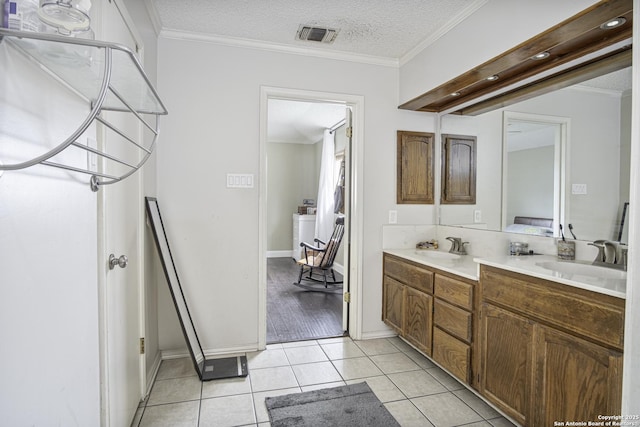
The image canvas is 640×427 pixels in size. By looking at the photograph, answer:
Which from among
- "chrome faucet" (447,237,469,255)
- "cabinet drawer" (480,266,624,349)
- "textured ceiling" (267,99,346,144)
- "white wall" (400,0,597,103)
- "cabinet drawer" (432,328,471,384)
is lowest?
"cabinet drawer" (432,328,471,384)

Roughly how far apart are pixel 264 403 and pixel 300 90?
2323mm

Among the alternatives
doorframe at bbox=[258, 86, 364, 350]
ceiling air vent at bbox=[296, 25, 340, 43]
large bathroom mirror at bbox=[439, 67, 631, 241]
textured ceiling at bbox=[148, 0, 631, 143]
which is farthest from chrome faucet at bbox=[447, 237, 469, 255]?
ceiling air vent at bbox=[296, 25, 340, 43]

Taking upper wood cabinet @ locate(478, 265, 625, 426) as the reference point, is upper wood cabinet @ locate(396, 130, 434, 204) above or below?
above

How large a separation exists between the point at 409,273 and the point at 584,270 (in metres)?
1.14

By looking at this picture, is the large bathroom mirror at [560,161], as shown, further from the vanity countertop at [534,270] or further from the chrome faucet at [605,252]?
the vanity countertop at [534,270]

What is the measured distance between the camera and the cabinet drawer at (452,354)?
7.06 feet

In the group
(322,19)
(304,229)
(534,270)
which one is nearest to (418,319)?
(534,270)

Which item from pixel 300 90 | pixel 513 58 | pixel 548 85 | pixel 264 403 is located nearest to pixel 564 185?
pixel 548 85

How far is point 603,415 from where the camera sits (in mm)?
1389

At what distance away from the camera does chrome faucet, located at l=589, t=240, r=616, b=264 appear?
71.4 inches

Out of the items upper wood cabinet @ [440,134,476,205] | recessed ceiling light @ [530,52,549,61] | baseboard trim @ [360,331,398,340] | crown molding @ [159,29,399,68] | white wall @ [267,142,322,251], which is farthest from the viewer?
white wall @ [267,142,322,251]

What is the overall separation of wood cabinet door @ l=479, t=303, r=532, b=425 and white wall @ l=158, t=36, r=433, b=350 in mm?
1711

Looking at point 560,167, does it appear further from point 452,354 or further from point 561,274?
point 452,354

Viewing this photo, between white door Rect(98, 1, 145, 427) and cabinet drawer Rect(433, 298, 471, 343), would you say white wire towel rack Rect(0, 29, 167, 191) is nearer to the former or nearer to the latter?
white door Rect(98, 1, 145, 427)
